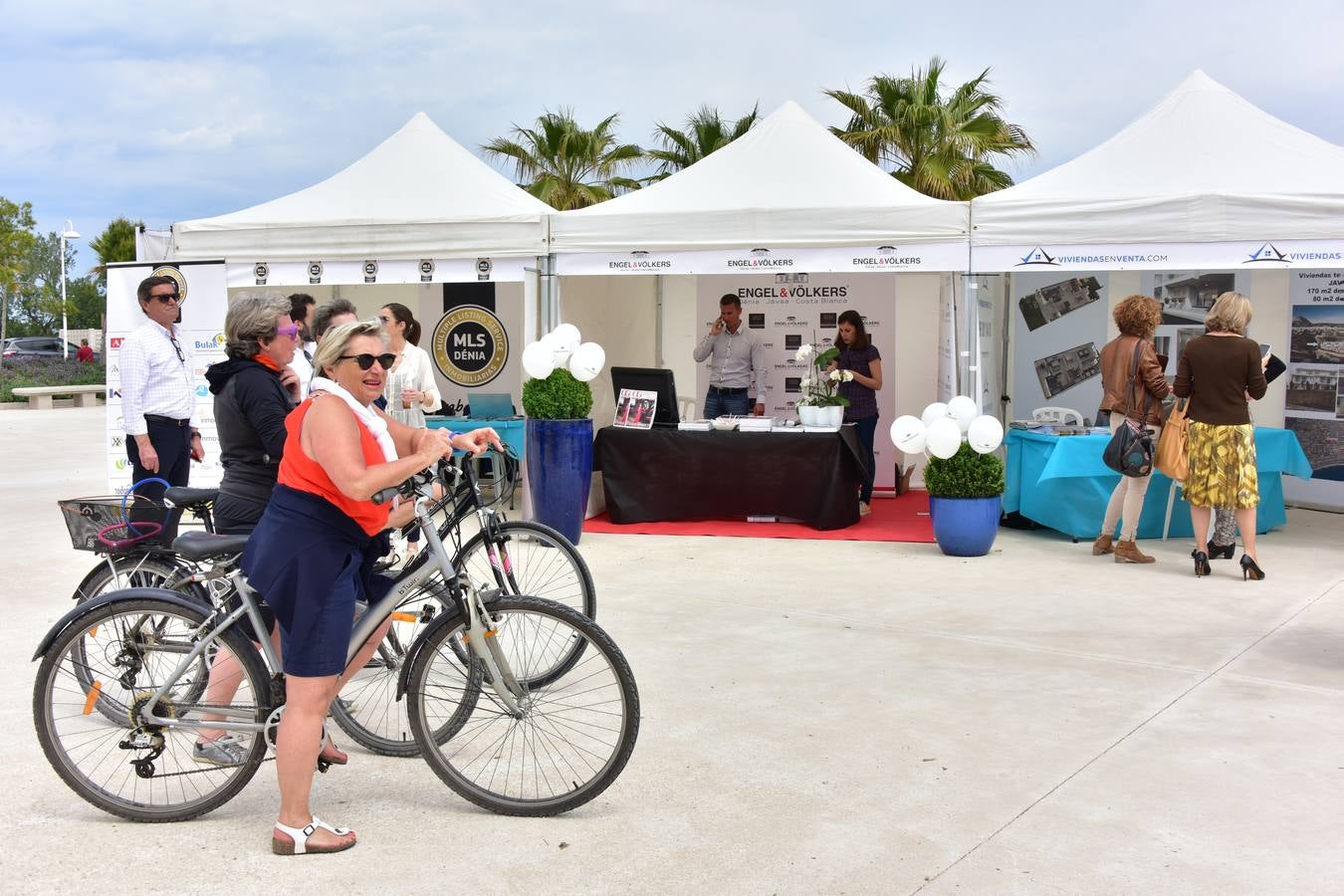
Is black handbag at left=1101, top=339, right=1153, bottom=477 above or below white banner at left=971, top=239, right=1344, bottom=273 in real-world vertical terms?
below

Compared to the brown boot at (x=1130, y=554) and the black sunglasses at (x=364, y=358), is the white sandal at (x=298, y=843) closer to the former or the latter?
the black sunglasses at (x=364, y=358)

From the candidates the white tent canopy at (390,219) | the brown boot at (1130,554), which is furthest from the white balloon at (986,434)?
the white tent canopy at (390,219)

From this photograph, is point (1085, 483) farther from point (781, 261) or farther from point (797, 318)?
point (797, 318)

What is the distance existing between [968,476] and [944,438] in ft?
1.03

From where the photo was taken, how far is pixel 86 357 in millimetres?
37875

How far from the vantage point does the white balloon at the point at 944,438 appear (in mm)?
8094

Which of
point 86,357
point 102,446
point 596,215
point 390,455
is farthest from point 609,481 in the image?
point 86,357

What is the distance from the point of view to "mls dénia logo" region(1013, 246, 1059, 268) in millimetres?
8609

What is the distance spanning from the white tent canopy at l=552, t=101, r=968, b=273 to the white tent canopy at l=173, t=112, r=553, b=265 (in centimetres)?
59

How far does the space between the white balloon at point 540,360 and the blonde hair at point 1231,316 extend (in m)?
4.37

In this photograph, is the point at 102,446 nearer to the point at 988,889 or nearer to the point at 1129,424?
the point at 1129,424

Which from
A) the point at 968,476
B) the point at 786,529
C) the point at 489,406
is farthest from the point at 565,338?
the point at 968,476

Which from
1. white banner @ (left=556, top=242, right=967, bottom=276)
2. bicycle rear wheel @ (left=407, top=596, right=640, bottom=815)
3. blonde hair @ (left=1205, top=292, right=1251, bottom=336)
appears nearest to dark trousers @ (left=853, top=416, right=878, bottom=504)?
white banner @ (left=556, top=242, right=967, bottom=276)

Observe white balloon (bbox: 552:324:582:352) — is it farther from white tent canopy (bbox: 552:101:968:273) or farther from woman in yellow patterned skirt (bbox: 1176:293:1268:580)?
woman in yellow patterned skirt (bbox: 1176:293:1268:580)
